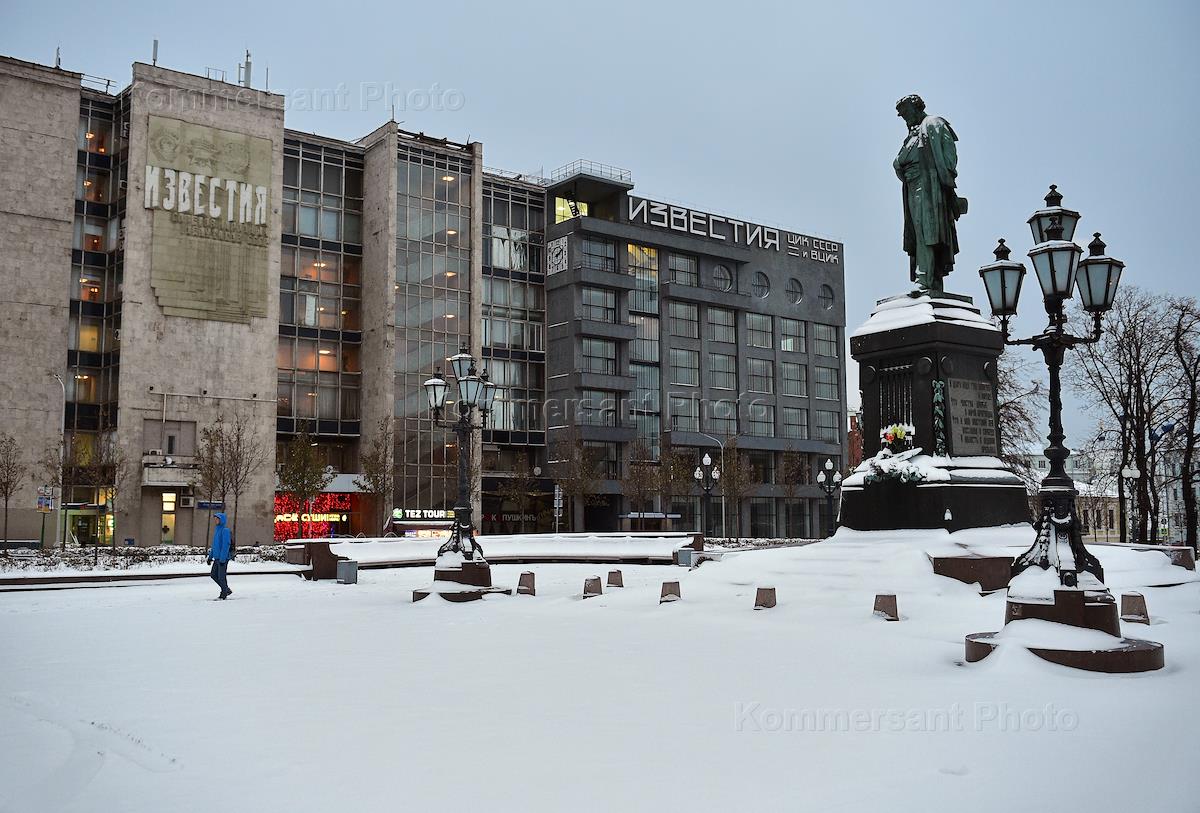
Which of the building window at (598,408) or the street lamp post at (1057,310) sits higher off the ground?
the building window at (598,408)

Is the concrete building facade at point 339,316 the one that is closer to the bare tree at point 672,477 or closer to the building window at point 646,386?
the building window at point 646,386

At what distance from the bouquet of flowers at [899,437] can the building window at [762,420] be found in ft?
231

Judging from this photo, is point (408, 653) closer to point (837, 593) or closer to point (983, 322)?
point (837, 593)

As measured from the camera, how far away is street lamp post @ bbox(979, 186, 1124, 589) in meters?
10.5

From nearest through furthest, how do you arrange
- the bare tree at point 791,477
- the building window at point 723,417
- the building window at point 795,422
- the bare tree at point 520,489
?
the bare tree at point 520,489
the building window at point 723,417
the bare tree at point 791,477
the building window at point 795,422

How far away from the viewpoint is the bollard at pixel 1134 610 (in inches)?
528

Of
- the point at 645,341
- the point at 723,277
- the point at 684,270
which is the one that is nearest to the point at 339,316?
the point at 645,341

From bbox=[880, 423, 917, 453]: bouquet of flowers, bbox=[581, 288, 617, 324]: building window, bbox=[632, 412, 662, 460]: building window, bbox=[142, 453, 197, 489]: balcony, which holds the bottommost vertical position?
bbox=[880, 423, 917, 453]: bouquet of flowers

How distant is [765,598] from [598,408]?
62.6 m

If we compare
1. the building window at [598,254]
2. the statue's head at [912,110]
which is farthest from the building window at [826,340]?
the statue's head at [912,110]

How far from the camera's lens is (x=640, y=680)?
10.4 metres

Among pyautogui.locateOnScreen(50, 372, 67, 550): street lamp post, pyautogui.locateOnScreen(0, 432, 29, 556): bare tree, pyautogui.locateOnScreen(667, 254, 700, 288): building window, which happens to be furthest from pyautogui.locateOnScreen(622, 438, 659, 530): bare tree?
pyautogui.locateOnScreen(0, 432, 29, 556): bare tree

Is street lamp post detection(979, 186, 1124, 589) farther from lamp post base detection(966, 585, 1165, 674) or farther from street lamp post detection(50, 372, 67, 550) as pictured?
street lamp post detection(50, 372, 67, 550)

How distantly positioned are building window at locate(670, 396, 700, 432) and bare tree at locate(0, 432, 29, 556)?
46853 millimetres
